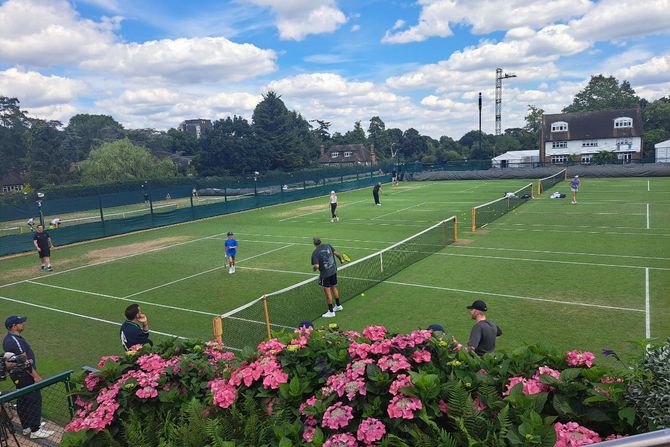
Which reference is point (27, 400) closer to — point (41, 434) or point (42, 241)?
point (41, 434)

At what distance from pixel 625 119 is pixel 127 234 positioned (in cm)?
7507

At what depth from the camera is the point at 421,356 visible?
14.2 feet

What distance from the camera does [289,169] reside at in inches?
3246

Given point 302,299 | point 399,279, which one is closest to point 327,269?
point 302,299

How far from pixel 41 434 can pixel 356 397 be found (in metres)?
6.17

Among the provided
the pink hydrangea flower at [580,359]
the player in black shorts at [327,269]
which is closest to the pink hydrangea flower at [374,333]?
the pink hydrangea flower at [580,359]

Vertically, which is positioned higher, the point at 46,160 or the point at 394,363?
the point at 46,160

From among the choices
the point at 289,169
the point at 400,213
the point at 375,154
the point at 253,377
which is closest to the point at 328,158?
A: the point at 375,154

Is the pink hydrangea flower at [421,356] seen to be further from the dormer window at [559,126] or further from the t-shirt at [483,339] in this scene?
the dormer window at [559,126]

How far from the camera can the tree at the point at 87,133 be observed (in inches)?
4099

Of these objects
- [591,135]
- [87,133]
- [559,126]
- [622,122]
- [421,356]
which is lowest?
[421,356]

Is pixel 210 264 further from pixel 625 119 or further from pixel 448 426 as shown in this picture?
pixel 625 119

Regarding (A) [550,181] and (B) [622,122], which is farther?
(B) [622,122]

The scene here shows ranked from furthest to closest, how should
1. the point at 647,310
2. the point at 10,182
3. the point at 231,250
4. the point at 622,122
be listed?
1. the point at 10,182
2. the point at 622,122
3. the point at 231,250
4. the point at 647,310
